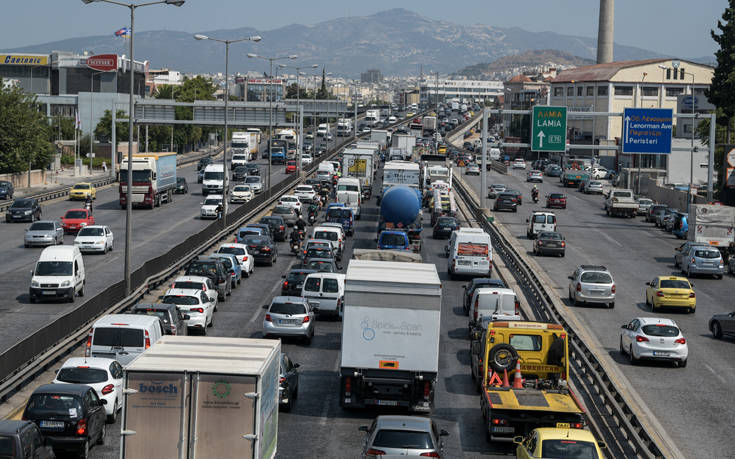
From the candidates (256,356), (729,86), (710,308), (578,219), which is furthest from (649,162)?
(256,356)

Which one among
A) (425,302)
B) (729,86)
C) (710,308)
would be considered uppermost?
(729,86)

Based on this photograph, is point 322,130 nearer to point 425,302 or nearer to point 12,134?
point 12,134

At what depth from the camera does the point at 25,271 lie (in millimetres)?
44438

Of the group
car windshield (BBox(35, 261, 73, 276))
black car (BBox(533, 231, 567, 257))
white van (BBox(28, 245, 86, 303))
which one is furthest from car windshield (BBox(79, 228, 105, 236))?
black car (BBox(533, 231, 567, 257))

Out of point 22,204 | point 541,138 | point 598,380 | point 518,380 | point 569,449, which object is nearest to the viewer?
point 569,449

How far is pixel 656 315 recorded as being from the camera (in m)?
40.1

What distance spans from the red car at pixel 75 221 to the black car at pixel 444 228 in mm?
19874

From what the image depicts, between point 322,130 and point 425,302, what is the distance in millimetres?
146729

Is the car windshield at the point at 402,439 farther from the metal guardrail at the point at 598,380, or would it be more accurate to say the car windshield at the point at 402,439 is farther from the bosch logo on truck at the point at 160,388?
the metal guardrail at the point at 598,380

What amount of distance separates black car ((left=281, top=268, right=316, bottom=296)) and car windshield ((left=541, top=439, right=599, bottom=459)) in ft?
72.0

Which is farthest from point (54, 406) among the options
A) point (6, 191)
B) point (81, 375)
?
point (6, 191)

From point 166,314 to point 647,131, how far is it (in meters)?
44.8

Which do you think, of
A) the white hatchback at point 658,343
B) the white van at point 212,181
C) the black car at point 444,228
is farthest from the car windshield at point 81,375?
the white van at point 212,181

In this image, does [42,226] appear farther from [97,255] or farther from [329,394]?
[329,394]
